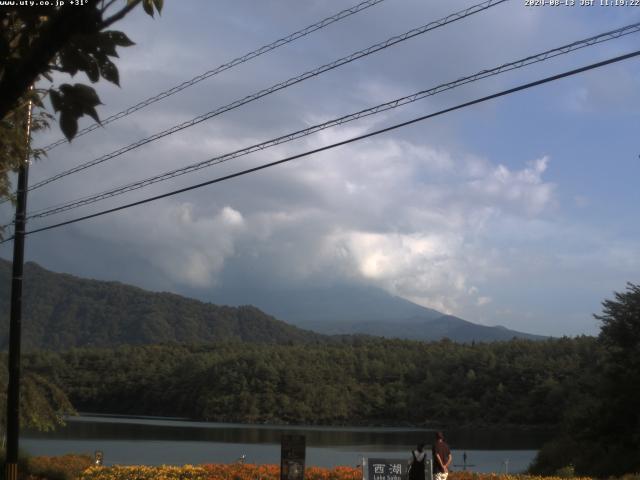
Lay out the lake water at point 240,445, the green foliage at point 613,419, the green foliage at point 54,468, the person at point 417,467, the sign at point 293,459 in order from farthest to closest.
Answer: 1. the lake water at point 240,445
2. the green foliage at point 613,419
3. the green foliage at point 54,468
4. the person at point 417,467
5. the sign at point 293,459

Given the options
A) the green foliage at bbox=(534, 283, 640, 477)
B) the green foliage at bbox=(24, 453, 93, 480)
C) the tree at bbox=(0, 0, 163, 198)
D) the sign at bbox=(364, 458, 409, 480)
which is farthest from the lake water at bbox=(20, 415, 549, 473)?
the tree at bbox=(0, 0, 163, 198)

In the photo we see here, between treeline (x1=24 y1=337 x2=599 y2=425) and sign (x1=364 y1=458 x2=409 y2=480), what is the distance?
68.0 meters

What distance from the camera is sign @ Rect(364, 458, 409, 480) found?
16.6 meters

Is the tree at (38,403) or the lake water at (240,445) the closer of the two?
the tree at (38,403)

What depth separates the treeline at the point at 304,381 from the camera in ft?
287

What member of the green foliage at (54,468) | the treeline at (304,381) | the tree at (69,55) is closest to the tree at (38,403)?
the green foliage at (54,468)

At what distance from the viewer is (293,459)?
14.7m

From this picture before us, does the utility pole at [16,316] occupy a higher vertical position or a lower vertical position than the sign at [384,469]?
higher

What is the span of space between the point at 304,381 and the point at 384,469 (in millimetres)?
90521

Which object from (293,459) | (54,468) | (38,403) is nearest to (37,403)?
(38,403)

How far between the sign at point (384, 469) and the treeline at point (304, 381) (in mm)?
68037

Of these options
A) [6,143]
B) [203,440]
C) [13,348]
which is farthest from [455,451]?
[6,143]

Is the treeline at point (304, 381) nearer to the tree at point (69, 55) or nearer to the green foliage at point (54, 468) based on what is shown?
the green foliage at point (54, 468)

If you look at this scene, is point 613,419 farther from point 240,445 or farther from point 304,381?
→ point 304,381
